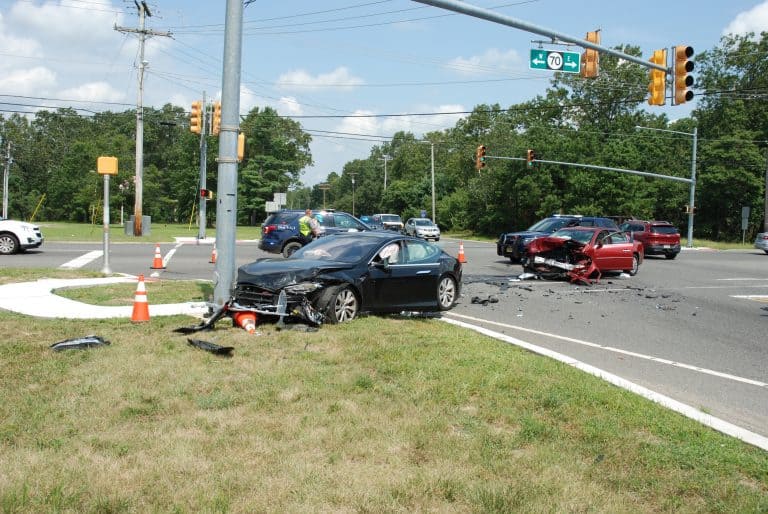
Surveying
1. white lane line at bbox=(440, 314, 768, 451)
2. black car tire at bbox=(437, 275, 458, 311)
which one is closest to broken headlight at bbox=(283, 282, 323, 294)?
white lane line at bbox=(440, 314, 768, 451)

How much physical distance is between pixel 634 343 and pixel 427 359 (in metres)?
3.92

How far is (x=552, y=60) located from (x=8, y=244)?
17575 mm

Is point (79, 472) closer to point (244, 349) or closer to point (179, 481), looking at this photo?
point (179, 481)

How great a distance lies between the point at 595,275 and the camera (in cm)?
1894

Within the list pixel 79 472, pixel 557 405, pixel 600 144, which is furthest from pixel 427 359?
pixel 600 144

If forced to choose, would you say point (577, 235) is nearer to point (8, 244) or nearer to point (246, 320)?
point (246, 320)

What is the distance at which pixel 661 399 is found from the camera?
21.9 feet

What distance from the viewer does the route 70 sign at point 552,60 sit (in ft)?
53.1

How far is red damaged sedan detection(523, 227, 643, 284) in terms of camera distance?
730 inches

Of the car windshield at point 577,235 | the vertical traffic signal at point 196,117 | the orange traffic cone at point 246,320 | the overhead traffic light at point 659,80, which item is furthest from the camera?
the vertical traffic signal at point 196,117

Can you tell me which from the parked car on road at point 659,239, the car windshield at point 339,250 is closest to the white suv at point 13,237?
the car windshield at point 339,250

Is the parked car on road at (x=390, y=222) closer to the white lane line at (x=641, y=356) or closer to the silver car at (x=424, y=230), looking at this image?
the silver car at (x=424, y=230)

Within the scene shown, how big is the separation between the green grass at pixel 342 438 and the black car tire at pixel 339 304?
183cm

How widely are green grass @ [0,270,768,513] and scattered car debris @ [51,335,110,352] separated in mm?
210
